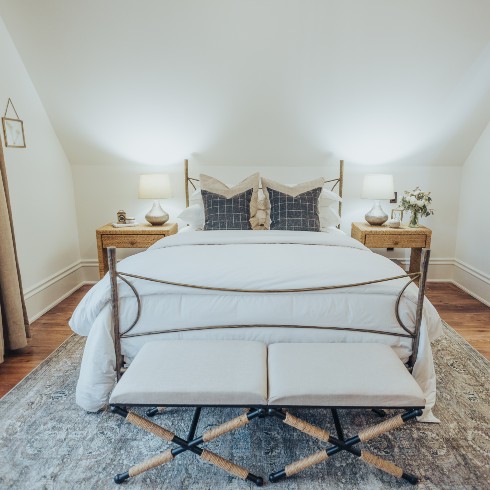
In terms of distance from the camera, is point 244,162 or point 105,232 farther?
point 244,162

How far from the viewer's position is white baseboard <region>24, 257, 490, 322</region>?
3.20 m

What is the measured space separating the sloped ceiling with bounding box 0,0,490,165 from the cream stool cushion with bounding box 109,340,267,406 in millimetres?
2298

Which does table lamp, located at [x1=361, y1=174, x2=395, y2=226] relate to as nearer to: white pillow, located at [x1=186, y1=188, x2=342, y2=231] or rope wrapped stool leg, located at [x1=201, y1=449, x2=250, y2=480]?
white pillow, located at [x1=186, y1=188, x2=342, y2=231]

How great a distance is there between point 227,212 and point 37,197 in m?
1.59

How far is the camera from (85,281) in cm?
412

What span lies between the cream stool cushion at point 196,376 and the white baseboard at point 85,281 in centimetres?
195

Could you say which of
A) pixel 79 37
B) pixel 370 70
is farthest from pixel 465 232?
pixel 79 37

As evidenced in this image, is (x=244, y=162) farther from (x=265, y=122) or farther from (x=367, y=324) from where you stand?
(x=367, y=324)

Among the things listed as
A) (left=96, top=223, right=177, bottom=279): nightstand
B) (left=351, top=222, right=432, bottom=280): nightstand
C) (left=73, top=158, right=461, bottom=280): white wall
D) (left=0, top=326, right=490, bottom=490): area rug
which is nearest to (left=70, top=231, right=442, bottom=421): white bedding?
(left=0, top=326, right=490, bottom=490): area rug

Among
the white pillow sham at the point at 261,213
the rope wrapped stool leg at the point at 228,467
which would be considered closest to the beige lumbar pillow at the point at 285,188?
the white pillow sham at the point at 261,213

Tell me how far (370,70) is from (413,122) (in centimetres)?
74

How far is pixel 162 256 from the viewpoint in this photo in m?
2.13

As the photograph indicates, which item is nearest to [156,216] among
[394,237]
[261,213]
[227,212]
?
[227,212]

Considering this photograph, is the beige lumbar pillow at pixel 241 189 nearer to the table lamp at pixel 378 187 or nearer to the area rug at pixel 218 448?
the table lamp at pixel 378 187
